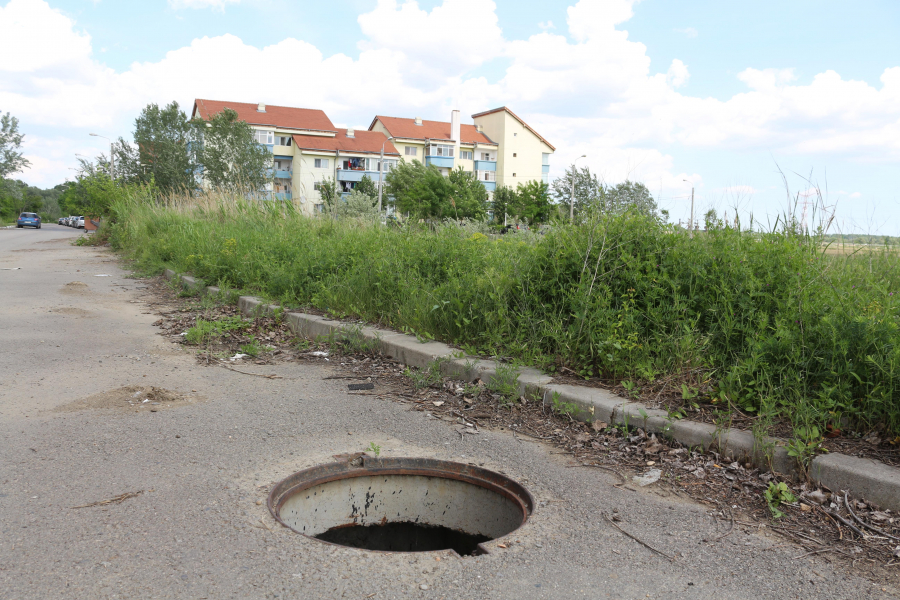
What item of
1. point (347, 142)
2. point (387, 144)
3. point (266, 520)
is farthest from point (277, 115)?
point (266, 520)

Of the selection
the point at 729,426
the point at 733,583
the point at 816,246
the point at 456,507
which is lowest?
the point at 456,507

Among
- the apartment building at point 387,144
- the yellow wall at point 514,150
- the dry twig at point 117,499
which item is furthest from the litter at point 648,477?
the yellow wall at point 514,150

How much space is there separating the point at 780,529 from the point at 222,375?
406 cm

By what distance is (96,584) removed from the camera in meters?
2.08

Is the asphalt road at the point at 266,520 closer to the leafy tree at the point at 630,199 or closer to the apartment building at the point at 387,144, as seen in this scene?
the leafy tree at the point at 630,199

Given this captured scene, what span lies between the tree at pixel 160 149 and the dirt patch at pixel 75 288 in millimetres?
40186

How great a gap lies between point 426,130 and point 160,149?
124 feet

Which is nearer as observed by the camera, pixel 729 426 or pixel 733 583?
pixel 733 583

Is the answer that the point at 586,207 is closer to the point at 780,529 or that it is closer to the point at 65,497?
the point at 780,529

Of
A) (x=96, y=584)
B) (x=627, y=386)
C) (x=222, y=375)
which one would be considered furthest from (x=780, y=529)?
(x=222, y=375)

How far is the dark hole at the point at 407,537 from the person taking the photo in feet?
10.6

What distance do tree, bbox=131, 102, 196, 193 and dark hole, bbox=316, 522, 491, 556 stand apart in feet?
162

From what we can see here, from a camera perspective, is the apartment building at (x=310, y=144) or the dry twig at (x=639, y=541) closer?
the dry twig at (x=639, y=541)

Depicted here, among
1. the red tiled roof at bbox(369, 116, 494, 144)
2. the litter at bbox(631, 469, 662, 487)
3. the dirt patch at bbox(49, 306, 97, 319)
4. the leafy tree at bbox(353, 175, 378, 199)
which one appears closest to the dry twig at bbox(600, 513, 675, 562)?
the litter at bbox(631, 469, 662, 487)
